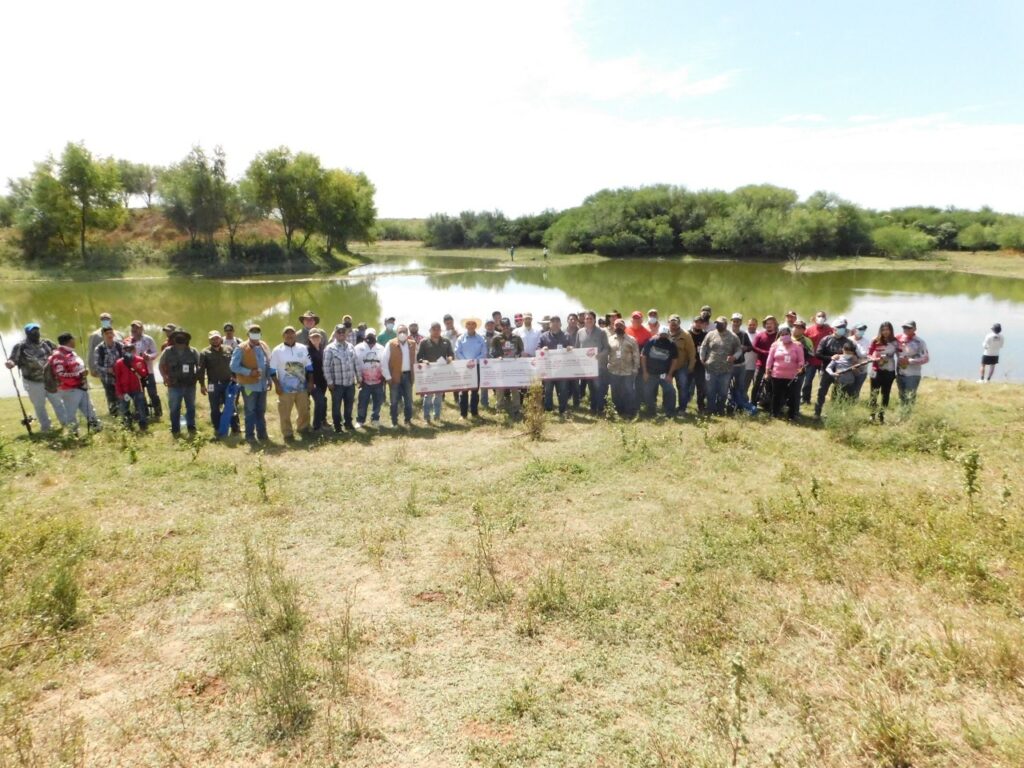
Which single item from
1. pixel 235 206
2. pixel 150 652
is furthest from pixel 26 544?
pixel 235 206

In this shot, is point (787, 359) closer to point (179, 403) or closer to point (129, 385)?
point (179, 403)

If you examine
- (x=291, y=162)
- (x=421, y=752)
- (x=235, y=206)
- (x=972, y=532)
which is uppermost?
(x=291, y=162)

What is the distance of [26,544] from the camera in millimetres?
5309

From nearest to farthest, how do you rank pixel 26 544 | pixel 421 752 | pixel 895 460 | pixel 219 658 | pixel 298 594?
pixel 421 752, pixel 219 658, pixel 298 594, pixel 26 544, pixel 895 460

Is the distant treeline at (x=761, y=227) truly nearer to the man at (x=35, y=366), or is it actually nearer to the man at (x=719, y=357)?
the man at (x=719, y=357)

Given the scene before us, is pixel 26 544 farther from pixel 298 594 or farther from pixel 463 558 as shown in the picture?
pixel 463 558

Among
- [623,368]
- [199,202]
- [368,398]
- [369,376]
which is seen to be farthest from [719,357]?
A: [199,202]

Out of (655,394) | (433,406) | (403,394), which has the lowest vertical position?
(433,406)

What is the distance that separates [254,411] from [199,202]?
5079 cm

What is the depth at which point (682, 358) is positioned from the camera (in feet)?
34.9

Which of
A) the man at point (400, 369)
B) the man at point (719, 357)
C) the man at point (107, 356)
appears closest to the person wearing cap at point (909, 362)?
the man at point (719, 357)

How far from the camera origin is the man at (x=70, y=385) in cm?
914

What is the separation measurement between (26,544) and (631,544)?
578 centimetres

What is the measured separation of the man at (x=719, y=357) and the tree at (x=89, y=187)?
5483 cm
